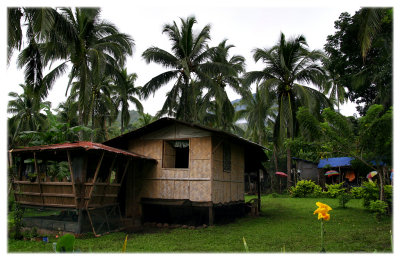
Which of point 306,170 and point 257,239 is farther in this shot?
point 306,170

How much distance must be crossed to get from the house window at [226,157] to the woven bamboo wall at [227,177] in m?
0.22

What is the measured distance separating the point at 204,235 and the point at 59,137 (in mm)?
7540

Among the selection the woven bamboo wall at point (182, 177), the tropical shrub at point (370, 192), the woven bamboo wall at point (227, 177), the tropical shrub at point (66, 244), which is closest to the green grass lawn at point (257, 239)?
the tropical shrub at point (370, 192)

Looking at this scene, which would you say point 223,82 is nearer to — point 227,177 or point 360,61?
point 360,61

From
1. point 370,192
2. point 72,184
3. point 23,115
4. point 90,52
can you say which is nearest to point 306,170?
point 370,192

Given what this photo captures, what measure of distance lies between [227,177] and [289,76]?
1061cm

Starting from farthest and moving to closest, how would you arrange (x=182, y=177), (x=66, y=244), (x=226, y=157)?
1. (x=226, y=157)
2. (x=182, y=177)
3. (x=66, y=244)

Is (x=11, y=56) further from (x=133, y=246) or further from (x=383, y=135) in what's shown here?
(x=383, y=135)

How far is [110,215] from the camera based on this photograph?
11.1 meters

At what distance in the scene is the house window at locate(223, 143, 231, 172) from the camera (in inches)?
495

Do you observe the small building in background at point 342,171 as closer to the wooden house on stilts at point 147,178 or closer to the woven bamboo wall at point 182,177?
the wooden house on stilts at point 147,178

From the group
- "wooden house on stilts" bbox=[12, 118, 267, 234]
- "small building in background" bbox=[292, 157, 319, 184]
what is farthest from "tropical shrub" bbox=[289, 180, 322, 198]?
"wooden house on stilts" bbox=[12, 118, 267, 234]

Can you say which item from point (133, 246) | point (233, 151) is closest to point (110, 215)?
point (133, 246)

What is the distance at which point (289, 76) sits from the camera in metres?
20.6
